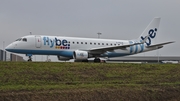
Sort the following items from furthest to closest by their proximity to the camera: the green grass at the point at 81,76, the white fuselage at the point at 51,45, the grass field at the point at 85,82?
the white fuselage at the point at 51,45
the green grass at the point at 81,76
the grass field at the point at 85,82

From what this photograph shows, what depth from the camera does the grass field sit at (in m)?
17.9

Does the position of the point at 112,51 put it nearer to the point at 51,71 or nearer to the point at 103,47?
the point at 103,47

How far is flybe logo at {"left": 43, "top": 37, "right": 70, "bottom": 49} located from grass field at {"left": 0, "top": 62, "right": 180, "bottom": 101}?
9901 millimetres

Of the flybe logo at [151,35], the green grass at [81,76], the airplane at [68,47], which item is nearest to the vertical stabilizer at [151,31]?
the flybe logo at [151,35]

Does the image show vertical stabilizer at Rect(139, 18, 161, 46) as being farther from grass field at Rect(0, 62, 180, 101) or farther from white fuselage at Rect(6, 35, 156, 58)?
grass field at Rect(0, 62, 180, 101)

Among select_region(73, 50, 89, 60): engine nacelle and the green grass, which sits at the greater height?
select_region(73, 50, 89, 60): engine nacelle

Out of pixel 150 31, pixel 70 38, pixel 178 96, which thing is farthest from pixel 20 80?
pixel 150 31

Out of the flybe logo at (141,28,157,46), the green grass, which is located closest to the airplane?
the flybe logo at (141,28,157,46)

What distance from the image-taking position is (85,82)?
2164 centimetres

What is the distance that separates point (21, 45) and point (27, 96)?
19.0 meters

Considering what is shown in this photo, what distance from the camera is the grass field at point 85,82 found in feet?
58.9

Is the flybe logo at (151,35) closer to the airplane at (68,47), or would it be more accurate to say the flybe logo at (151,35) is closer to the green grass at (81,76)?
the airplane at (68,47)

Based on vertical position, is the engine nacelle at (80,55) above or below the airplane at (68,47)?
below

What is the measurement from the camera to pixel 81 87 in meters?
19.6
